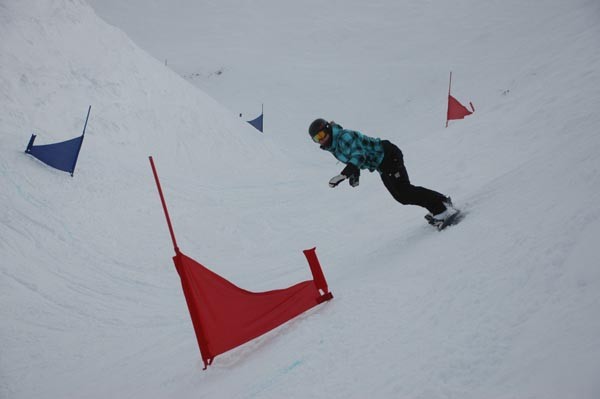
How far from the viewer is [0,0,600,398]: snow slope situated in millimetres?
1866

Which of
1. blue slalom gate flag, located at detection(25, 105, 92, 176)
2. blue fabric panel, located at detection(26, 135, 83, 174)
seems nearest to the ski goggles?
blue slalom gate flag, located at detection(25, 105, 92, 176)

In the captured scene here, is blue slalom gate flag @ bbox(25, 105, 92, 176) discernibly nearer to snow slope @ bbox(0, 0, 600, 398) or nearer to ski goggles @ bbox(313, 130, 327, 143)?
snow slope @ bbox(0, 0, 600, 398)

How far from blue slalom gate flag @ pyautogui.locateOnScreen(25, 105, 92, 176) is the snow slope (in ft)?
0.62

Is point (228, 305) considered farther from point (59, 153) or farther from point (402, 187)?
point (59, 153)

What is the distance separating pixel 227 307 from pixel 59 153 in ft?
20.0

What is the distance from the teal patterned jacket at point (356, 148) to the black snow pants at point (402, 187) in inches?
3.2

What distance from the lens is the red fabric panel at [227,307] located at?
293 centimetres

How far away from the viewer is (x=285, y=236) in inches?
303

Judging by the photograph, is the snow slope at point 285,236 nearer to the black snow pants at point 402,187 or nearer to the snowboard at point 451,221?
the snowboard at point 451,221

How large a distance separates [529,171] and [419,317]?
2101 mm

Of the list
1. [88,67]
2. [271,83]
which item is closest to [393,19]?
[271,83]

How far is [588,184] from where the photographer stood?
2547mm

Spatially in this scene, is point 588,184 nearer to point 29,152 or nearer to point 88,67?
point 29,152

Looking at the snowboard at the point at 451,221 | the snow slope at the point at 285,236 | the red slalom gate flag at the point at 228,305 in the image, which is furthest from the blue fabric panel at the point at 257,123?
the red slalom gate flag at the point at 228,305
